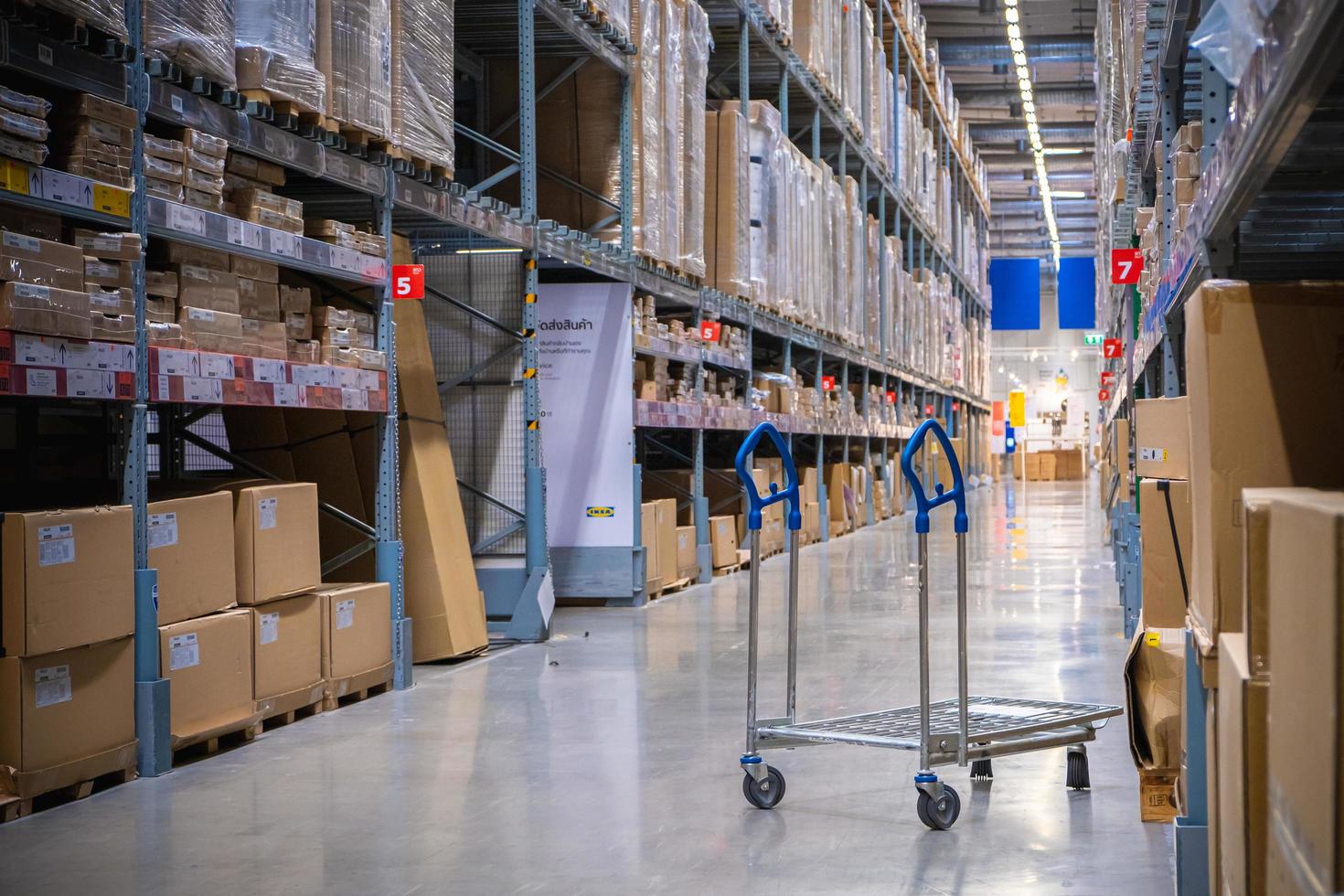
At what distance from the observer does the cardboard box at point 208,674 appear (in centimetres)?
507

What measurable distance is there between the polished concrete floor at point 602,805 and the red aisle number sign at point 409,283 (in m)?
1.87

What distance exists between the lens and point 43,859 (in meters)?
3.88

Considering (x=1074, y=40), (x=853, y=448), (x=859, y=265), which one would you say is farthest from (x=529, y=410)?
(x=1074, y=40)


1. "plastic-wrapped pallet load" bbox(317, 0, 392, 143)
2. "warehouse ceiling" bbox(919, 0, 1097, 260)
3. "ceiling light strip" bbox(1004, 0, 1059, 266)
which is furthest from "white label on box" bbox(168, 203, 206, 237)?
"warehouse ceiling" bbox(919, 0, 1097, 260)

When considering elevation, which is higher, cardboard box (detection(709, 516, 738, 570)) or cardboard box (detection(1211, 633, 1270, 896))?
cardboard box (detection(1211, 633, 1270, 896))

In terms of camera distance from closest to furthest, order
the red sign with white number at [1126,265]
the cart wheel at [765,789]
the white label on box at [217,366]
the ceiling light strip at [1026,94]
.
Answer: the cart wheel at [765,789] → the white label on box at [217,366] → the red sign with white number at [1126,265] → the ceiling light strip at [1026,94]

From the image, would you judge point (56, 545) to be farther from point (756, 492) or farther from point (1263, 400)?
point (1263, 400)

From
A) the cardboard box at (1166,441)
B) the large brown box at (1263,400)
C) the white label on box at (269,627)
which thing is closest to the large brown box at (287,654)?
the white label on box at (269,627)

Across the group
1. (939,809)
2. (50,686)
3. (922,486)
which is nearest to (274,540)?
(50,686)

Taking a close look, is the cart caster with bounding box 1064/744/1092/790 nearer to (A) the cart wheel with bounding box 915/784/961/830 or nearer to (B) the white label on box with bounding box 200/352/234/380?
(A) the cart wheel with bounding box 915/784/961/830

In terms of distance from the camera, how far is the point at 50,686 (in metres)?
4.45

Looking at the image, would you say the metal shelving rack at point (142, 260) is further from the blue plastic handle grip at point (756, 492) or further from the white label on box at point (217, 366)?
the blue plastic handle grip at point (756, 492)

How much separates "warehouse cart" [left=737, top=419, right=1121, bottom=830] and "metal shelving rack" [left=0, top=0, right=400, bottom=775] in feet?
6.71

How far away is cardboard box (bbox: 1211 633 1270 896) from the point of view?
2.03m
